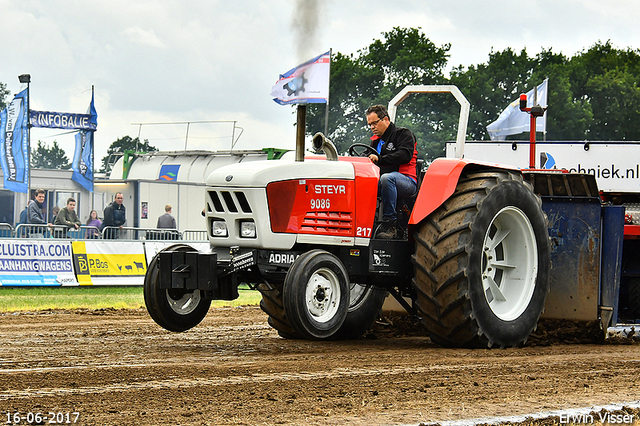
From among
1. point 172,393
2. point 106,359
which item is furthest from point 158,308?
point 172,393

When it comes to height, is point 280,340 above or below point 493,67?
below

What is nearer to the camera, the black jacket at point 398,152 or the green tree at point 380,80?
the black jacket at point 398,152

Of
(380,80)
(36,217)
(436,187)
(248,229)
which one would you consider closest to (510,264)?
(436,187)

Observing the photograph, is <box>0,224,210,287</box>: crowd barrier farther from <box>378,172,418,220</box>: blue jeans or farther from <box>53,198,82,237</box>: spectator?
<box>378,172,418,220</box>: blue jeans

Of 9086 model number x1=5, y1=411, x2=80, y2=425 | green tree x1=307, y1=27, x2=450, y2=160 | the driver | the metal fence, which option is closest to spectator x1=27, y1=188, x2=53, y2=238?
the metal fence

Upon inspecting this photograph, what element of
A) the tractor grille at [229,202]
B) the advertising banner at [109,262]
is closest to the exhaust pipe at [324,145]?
the tractor grille at [229,202]

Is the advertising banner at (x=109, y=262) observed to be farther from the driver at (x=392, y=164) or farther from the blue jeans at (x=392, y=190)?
the blue jeans at (x=392, y=190)

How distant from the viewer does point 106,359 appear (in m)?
6.02

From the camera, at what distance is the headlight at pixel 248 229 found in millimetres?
6498

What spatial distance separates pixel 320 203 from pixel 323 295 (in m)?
0.81

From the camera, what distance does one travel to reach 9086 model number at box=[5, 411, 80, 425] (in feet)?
12.6

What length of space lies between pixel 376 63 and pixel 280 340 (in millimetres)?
49770

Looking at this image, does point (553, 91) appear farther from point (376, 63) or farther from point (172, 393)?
point (172, 393)

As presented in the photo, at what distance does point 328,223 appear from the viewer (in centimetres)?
671
